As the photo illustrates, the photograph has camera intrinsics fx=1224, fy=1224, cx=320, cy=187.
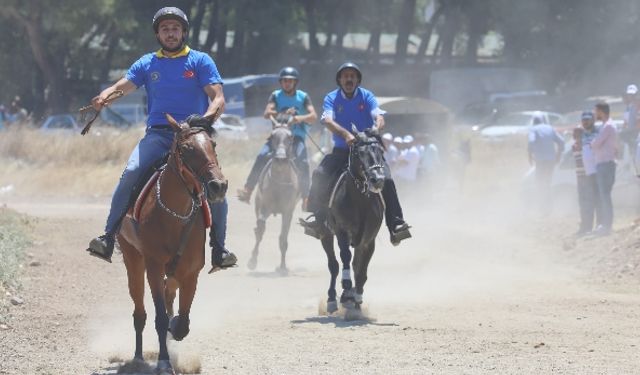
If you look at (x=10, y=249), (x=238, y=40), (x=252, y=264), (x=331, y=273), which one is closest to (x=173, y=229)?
(x=331, y=273)

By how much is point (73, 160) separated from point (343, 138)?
20643 mm

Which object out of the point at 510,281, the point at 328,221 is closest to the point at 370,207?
the point at 328,221

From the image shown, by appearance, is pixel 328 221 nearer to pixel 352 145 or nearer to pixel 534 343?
pixel 352 145

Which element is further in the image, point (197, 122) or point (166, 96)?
point (166, 96)

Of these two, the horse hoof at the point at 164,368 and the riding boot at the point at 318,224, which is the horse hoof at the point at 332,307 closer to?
the riding boot at the point at 318,224

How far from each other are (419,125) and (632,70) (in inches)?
884

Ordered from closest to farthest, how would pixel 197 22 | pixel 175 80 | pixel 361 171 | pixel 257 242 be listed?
1. pixel 175 80
2. pixel 361 171
3. pixel 257 242
4. pixel 197 22

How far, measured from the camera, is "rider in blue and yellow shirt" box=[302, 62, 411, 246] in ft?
43.9

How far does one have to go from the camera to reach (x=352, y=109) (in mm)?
13594

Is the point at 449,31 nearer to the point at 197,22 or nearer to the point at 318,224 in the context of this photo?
the point at 197,22

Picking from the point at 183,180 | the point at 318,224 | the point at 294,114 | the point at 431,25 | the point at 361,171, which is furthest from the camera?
the point at 431,25

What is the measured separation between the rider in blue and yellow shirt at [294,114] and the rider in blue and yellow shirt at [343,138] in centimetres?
308

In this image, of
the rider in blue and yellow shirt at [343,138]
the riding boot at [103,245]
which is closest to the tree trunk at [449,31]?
the rider in blue and yellow shirt at [343,138]

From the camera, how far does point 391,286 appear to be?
16391 mm
